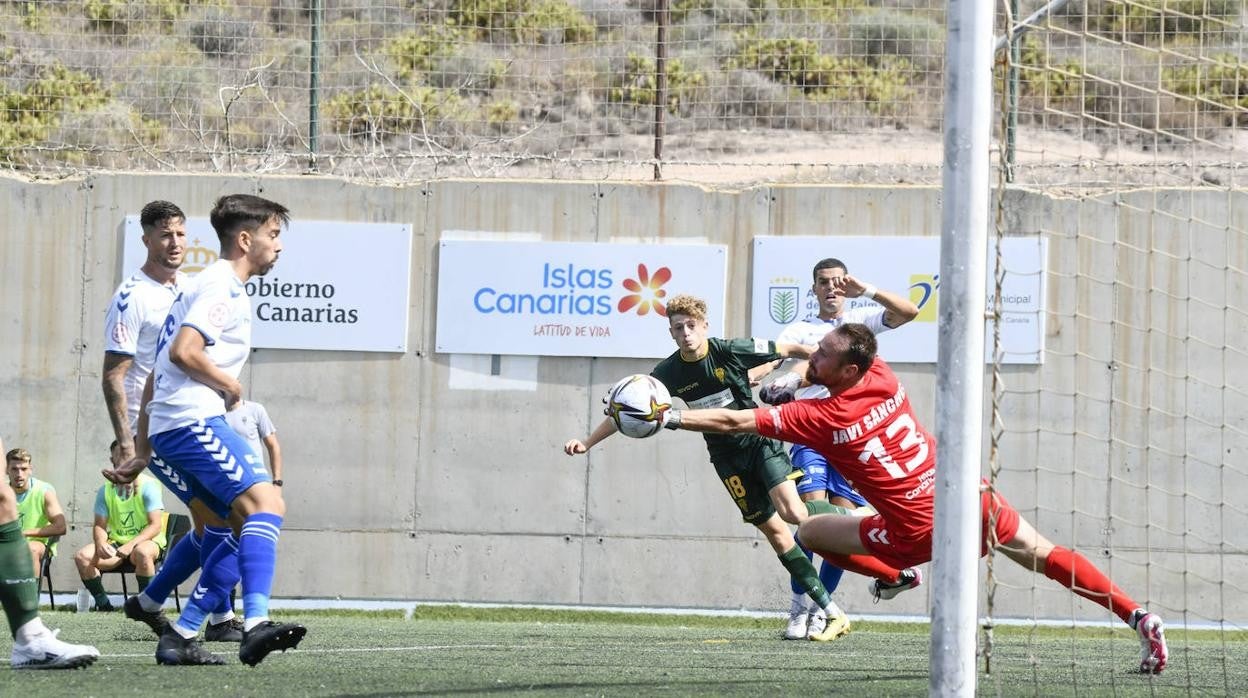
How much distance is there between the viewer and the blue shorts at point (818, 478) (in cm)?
936

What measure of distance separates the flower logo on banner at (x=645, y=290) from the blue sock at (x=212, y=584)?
5.65 meters

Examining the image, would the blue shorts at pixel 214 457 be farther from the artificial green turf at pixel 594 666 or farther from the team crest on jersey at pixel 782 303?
the team crest on jersey at pixel 782 303

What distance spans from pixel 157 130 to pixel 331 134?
6.58 feet

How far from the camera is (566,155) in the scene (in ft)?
53.1

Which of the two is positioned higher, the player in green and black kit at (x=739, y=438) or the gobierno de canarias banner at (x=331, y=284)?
the gobierno de canarias banner at (x=331, y=284)

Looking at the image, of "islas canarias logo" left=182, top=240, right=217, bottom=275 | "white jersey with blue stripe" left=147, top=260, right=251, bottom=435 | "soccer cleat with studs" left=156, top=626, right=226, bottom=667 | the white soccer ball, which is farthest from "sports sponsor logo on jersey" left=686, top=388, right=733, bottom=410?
"islas canarias logo" left=182, top=240, right=217, bottom=275

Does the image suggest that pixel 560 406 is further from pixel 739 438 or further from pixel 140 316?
pixel 140 316

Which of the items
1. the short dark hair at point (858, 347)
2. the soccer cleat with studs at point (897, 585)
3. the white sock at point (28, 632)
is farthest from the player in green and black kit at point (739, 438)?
the white sock at point (28, 632)

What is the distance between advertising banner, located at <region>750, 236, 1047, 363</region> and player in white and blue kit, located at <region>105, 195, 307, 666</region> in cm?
629

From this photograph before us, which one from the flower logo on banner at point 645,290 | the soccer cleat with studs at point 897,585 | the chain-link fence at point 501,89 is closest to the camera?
the soccer cleat with studs at point 897,585

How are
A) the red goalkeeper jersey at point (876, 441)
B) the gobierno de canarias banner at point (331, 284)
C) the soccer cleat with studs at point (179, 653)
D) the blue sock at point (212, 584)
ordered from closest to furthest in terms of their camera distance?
the soccer cleat with studs at point (179, 653), the blue sock at point (212, 584), the red goalkeeper jersey at point (876, 441), the gobierno de canarias banner at point (331, 284)

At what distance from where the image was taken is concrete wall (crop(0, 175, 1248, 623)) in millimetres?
11820

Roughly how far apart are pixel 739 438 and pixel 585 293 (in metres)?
3.57

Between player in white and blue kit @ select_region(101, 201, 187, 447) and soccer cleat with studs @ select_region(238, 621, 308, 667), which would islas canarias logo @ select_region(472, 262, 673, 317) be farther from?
soccer cleat with studs @ select_region(238, 621, 308, 667)
